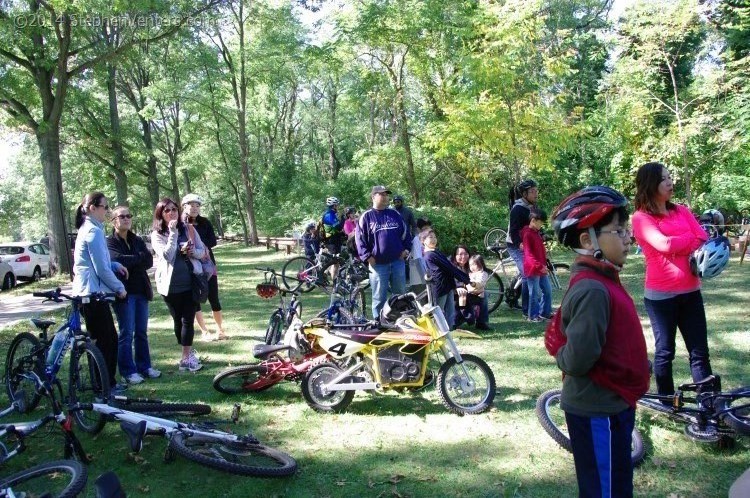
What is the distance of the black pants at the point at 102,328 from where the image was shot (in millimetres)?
5051

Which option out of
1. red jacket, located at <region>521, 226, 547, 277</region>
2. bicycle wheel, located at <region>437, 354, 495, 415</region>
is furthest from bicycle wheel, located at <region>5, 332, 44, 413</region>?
red jacket, located at <region>521, 226, 547, 277</region>

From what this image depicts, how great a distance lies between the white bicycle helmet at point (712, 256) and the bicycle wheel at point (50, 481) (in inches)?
158

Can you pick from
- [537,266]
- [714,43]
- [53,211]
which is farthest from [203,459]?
[714,43]

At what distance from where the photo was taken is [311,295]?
10812 millimetres

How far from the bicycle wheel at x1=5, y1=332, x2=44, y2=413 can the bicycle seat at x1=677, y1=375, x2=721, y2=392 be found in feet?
16.5

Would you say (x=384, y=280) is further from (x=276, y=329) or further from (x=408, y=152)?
(x=408, y=152)

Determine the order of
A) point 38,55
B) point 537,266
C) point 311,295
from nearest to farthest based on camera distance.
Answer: point 537,266 → point 311,295 → point 38,55

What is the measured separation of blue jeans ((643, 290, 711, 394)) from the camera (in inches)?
153

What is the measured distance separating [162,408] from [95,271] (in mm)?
1582

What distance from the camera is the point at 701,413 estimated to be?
371cm

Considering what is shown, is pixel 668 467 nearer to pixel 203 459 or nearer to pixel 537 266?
pixel 203 459

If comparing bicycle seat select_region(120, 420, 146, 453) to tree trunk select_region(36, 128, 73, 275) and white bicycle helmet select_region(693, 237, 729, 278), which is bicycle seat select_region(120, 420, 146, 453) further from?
tree trunk select_region(36, 128, 73, 275)

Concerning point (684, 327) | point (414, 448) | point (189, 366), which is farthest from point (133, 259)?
point (684, 327)

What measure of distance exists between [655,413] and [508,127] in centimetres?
830
